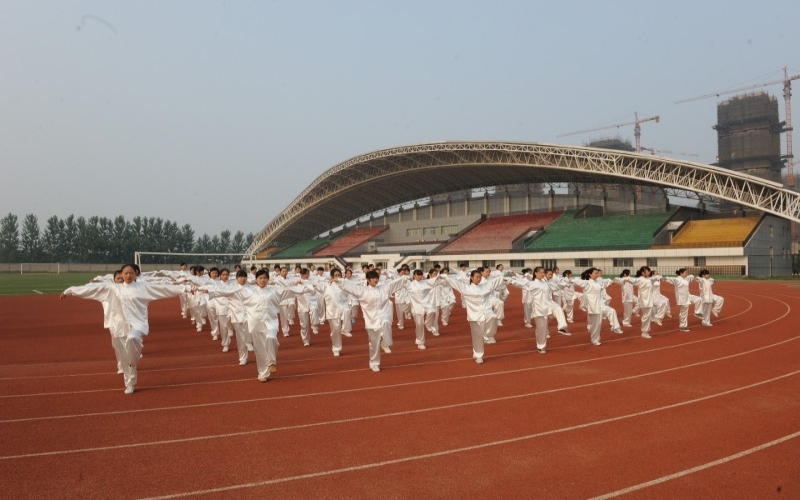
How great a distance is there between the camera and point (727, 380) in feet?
26.1

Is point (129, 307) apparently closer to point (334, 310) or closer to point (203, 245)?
point (334, 310)

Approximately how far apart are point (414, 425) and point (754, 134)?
10940 cm

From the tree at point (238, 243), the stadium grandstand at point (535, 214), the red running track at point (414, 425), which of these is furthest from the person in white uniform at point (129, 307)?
the tree at point (238, 243)

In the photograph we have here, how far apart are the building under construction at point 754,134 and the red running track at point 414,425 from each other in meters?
100.0

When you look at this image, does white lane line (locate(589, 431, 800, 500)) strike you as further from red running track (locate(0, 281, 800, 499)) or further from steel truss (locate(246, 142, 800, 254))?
steel truss (locate(246, 142, 800, 254))

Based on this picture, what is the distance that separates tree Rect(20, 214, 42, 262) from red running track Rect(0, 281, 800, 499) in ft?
294

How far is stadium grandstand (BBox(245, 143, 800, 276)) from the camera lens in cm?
3650

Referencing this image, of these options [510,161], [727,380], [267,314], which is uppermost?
[510,161]

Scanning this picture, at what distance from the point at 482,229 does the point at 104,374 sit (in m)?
47.7

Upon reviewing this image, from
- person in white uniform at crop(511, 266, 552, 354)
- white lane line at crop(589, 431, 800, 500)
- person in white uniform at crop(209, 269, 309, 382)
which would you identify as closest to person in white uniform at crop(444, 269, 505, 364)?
person in white uniform at crop(511, 266, 552, 354)

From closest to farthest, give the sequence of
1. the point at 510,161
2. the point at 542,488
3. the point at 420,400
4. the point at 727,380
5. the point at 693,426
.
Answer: the point at 542,488
the point at 693,426
the point at 420,400
the point at 727,380
the point at 510,161

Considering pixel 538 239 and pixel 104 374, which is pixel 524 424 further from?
pixel 538 239

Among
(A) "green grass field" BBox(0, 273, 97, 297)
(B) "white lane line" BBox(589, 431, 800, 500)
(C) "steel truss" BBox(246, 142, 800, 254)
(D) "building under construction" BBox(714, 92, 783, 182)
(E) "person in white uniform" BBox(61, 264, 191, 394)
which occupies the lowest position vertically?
(B) "white lane line" BBox(589, 431, 800, 500)

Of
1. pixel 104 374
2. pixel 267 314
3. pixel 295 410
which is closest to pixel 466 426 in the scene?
pixel 295 410
